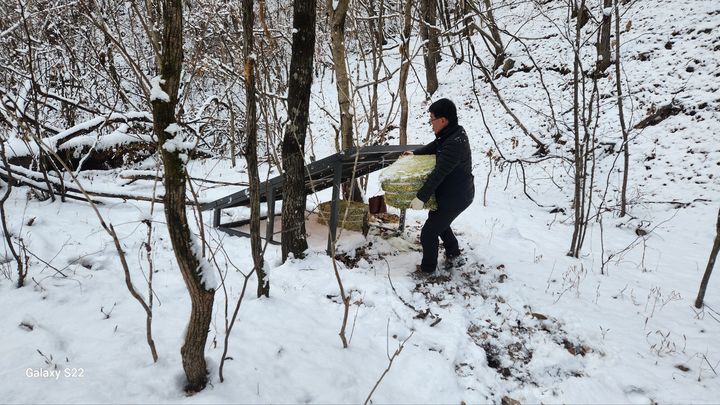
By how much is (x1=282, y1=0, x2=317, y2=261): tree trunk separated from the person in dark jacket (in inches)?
48.8

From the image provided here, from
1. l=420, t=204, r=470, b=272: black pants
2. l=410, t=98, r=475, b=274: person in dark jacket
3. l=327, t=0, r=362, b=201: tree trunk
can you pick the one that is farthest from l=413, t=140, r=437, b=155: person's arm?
l=327, t=0, r=362, b=201: tree trunk

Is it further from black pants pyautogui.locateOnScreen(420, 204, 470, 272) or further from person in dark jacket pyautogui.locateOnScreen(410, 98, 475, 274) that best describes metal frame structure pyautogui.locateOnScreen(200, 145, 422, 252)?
black pants pyautogui.locateOnScreen(420, 204, 470, 272)

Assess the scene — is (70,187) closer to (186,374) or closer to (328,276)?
(328,276)

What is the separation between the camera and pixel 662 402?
8.39 feet

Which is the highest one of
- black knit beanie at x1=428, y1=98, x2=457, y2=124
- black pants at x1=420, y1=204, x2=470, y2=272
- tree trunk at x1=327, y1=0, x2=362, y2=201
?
tree trunk at x1=327, y1=0, x2=362, y2=201

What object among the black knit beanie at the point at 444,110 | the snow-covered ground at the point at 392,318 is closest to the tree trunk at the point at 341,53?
the black knit beanie at the point at 444,110

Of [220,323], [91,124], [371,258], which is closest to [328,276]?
[371,258]

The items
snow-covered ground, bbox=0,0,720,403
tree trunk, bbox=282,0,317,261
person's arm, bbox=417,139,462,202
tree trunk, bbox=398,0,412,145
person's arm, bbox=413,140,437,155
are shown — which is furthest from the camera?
tree trunk, bbox=398,0,412,145

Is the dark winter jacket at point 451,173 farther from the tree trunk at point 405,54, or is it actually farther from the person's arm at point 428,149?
the tree trunk at point 405,54

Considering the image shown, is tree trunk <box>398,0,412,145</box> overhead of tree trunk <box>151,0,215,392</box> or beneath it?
overhead

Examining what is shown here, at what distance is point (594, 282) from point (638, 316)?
A: 0.74 meters

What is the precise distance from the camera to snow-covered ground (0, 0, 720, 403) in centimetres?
251

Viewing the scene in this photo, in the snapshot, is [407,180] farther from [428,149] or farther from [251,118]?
[251,118]

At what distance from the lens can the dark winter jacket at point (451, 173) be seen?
394cm
